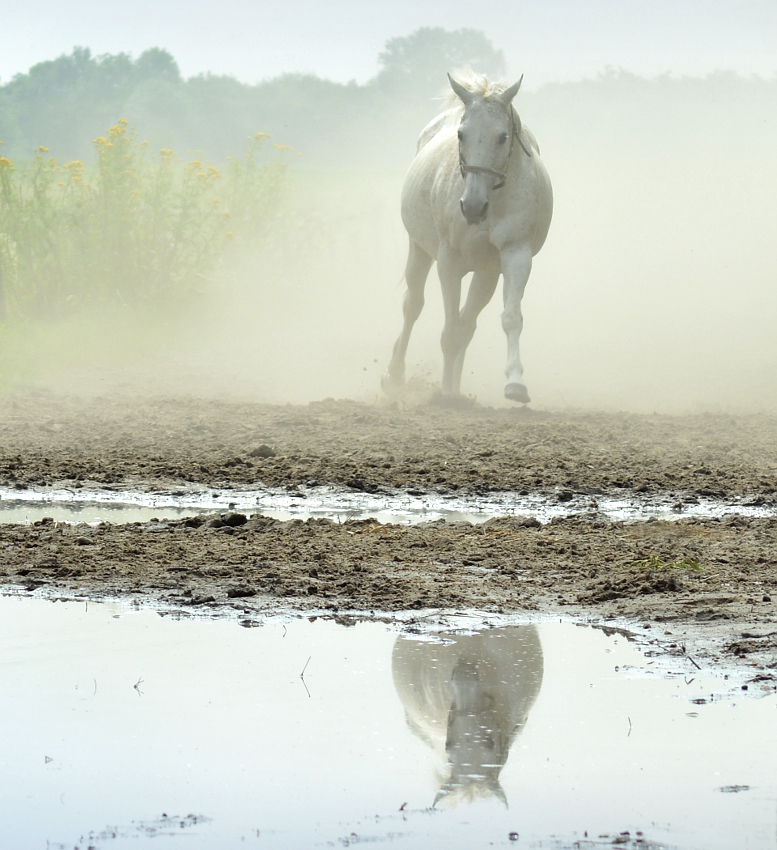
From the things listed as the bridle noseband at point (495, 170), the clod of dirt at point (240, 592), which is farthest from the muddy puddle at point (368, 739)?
the bridle noseband at point (495, 170)

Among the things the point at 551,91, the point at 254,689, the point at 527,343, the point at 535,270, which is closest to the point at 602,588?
the point at 254,689

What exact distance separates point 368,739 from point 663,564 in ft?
7.58

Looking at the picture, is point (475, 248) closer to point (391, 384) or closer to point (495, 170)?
point (495, 170)

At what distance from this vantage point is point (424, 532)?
5898 millimetres

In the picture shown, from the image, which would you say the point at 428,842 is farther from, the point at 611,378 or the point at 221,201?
the point at 221,201

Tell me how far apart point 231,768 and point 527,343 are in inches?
651

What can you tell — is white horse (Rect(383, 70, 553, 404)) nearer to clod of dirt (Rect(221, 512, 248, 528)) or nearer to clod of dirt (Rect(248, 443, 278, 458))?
clod of dirt (Rect(248, 443, 278, 458))

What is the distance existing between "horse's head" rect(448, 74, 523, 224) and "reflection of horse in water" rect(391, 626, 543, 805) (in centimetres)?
657

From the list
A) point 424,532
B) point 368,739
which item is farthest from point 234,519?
point 368,739

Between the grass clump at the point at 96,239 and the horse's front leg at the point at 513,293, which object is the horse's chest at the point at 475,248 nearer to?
the horse's front leg at the point at 513,293

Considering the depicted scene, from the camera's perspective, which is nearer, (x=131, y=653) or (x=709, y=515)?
(x=131, y=653)

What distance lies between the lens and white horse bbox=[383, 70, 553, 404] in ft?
34.2

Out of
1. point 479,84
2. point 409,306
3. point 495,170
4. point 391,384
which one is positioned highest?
point 479,84

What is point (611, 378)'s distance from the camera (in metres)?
15.6
